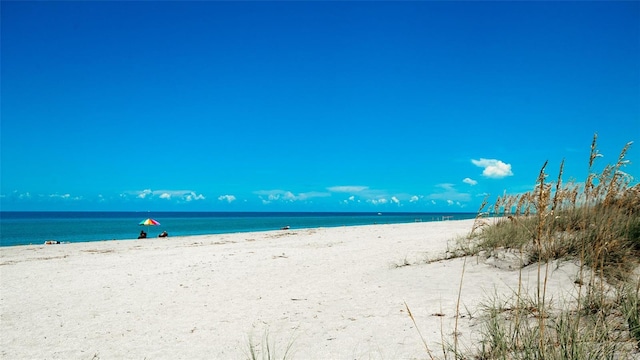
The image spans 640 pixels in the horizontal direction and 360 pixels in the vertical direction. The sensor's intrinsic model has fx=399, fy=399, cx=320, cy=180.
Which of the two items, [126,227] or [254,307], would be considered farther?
[126,227]

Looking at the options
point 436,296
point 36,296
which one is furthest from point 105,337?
point 436,296

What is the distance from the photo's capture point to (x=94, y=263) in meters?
10.7

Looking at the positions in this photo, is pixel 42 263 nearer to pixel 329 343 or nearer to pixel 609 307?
pixel 329 343

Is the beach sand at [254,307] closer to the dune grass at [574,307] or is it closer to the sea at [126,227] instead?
the dune grass at [574,307]

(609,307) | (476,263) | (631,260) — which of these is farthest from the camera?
(476,263)

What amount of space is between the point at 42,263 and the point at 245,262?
6049 mm

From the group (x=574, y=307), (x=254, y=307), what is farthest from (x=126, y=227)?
(x=574, y=307)

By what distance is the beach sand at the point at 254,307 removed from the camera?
4188mm

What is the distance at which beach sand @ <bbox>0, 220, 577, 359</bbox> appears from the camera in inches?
165

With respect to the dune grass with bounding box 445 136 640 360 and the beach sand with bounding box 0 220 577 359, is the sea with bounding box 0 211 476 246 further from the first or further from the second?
the dune grass with bounding box 445 136 640 360

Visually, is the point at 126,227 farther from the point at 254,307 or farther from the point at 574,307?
the point at 574,307

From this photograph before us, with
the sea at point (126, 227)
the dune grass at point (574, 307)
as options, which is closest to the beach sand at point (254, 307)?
the dune grass at point (574, 307)

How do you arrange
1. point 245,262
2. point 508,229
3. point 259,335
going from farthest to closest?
point 245,262 → point 508,229 → point 259,335

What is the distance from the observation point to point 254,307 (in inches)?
223
